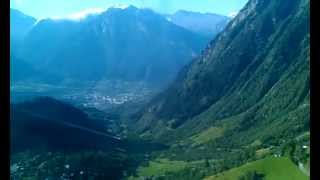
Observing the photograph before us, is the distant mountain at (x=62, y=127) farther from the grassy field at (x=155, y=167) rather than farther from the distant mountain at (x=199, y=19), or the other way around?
the distant mountain at (x=199, y=19)

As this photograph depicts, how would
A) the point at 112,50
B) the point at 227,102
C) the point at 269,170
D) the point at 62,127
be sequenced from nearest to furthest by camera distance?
the point at 62,127 < the point at 112,50 < the point at 269,170 < the point at 227,102

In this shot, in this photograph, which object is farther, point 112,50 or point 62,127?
point 112,50

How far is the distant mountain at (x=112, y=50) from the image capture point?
7.32 ft

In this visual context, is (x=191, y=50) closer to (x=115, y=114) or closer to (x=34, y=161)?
(x=115, y=114)

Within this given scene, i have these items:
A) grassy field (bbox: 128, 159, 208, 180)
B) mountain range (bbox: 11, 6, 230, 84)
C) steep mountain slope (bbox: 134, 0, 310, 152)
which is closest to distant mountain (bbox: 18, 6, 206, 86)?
mountain range (bbox: 11, 6, 230, 84)

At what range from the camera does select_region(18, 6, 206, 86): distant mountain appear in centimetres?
223

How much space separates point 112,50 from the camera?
2.96 metres

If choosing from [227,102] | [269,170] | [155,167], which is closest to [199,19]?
[155,167]

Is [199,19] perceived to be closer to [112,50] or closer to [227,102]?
[112,50]

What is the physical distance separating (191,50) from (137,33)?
23.0 inches

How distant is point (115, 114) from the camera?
6.52 ft

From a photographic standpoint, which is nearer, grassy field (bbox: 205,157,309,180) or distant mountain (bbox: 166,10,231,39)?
distant mountain (bbox: 166,10,231,39)

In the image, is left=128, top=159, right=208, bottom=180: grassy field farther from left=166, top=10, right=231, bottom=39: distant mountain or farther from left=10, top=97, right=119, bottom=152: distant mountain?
left=166, top=10, right=231, bottom=39: distant mountain
